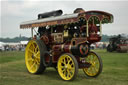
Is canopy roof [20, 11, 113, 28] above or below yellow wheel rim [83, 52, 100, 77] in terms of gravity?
above

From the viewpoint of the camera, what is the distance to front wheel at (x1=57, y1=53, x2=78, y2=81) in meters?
7.02

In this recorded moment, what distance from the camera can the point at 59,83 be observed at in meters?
6.90

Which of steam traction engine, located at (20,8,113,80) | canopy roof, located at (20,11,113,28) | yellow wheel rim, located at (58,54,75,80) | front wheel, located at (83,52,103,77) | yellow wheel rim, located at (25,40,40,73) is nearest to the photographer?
yellow wheel rim, located at (58,54,75,80)

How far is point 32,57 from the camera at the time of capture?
30.6 feet

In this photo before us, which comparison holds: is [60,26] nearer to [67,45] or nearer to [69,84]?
[67,45]

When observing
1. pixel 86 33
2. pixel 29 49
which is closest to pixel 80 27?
pixel 86 33

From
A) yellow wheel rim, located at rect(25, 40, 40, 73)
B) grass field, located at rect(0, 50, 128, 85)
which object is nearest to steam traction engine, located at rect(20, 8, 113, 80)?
yellow wheel rim, located at rect(25, 40, 40, 73)

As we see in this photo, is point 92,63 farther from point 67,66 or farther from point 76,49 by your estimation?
point 67,66

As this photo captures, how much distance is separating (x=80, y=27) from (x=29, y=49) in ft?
10.1

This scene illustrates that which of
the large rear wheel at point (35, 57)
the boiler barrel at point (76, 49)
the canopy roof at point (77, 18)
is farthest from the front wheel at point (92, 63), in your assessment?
the large rear wheel at point (35, 57)

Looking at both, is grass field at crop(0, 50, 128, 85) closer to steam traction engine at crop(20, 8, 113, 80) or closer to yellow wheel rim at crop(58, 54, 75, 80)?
yellow wheel rim at crop(58, 54, 75, 80)

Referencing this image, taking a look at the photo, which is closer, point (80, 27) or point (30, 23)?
point (80, 27)

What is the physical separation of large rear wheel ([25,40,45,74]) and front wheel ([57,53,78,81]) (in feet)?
4.27

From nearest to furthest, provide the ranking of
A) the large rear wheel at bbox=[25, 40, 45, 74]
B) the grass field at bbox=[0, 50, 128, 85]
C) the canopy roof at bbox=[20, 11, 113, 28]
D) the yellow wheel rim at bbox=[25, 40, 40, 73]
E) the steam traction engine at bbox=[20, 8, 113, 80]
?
the grass field at bbox=[0, 50, 128, 85] → the canopy roof at bbox=[20, 11, 113, 28] → the steam traction engine at bbox=[20, 8, 113, 80] → the large rear wheel at bbox=[25, 40, 45, 74] → the yellow wheel rim at bbox=[25, 40, 40, 73]
